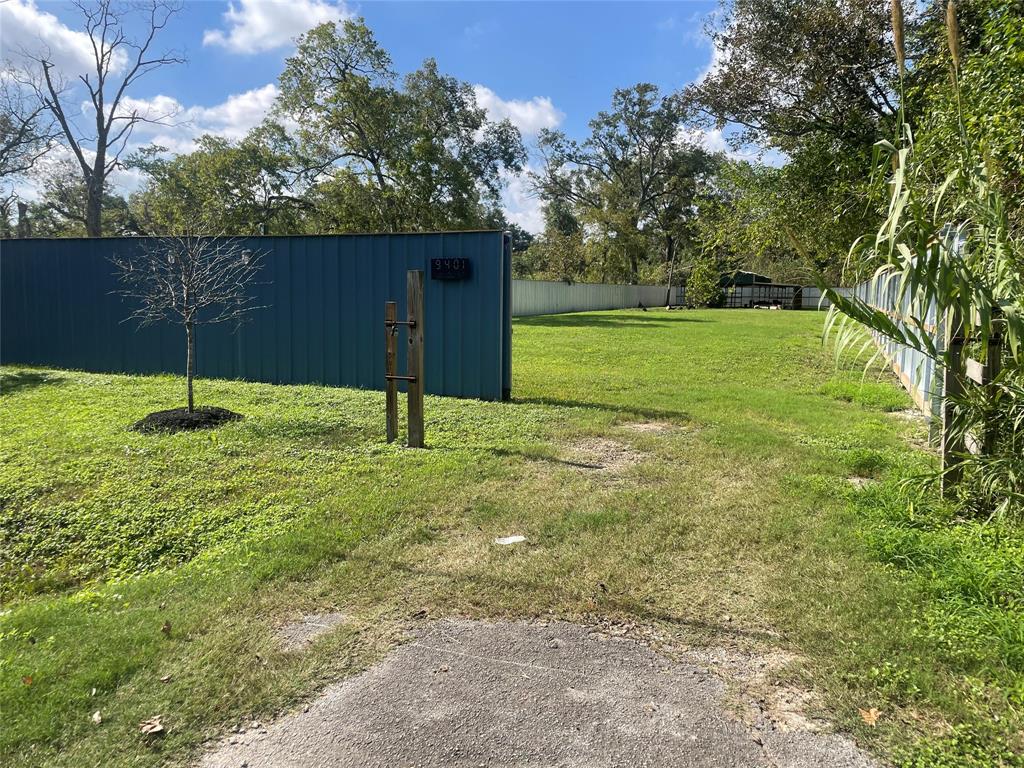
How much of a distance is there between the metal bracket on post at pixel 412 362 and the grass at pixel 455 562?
238mm

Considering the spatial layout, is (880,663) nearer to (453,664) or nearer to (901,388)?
(453,664)

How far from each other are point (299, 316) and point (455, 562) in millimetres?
5727

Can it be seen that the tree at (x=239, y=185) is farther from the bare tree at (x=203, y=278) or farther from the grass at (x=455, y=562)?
A: the grass at (x=455, y=562)

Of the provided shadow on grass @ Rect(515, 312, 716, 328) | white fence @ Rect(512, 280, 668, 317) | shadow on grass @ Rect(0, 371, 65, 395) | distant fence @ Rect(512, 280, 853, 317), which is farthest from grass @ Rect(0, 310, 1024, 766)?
white fence @ Rect(512, 280, 668, 317)

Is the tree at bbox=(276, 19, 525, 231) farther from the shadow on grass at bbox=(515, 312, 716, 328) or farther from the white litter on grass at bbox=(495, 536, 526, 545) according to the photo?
the white litter on grass at bbox=(495, 536, 526, 545)

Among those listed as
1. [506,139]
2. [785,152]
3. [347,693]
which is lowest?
[347,693]

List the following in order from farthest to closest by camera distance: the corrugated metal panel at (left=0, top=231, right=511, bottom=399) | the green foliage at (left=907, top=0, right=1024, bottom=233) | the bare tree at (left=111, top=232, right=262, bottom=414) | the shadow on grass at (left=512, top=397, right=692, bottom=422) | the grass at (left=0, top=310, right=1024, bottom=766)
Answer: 1. the bare tree at (left=111, top=232, right=262, bottom=414)
2. the corrugated metal panel at (left=0, top=231, right=511, bottom=399)
3. the shadow on grass at (left=512, top=397, right=692, bottom=422)
4. the green foliage at (left=907, top=0, right=1024, bottom=233)
5. the grass at (left=0, top=310, right=1024, bottom=766)

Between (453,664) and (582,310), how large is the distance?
30341 millimetres

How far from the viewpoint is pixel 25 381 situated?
757cm

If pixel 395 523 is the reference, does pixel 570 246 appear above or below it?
above

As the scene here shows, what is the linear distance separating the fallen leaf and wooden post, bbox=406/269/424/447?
3.56m

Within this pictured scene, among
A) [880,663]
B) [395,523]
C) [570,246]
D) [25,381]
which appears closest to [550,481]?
[395,523]

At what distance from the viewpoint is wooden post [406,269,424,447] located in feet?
15.9

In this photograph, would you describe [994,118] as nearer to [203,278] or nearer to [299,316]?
[299,316]
